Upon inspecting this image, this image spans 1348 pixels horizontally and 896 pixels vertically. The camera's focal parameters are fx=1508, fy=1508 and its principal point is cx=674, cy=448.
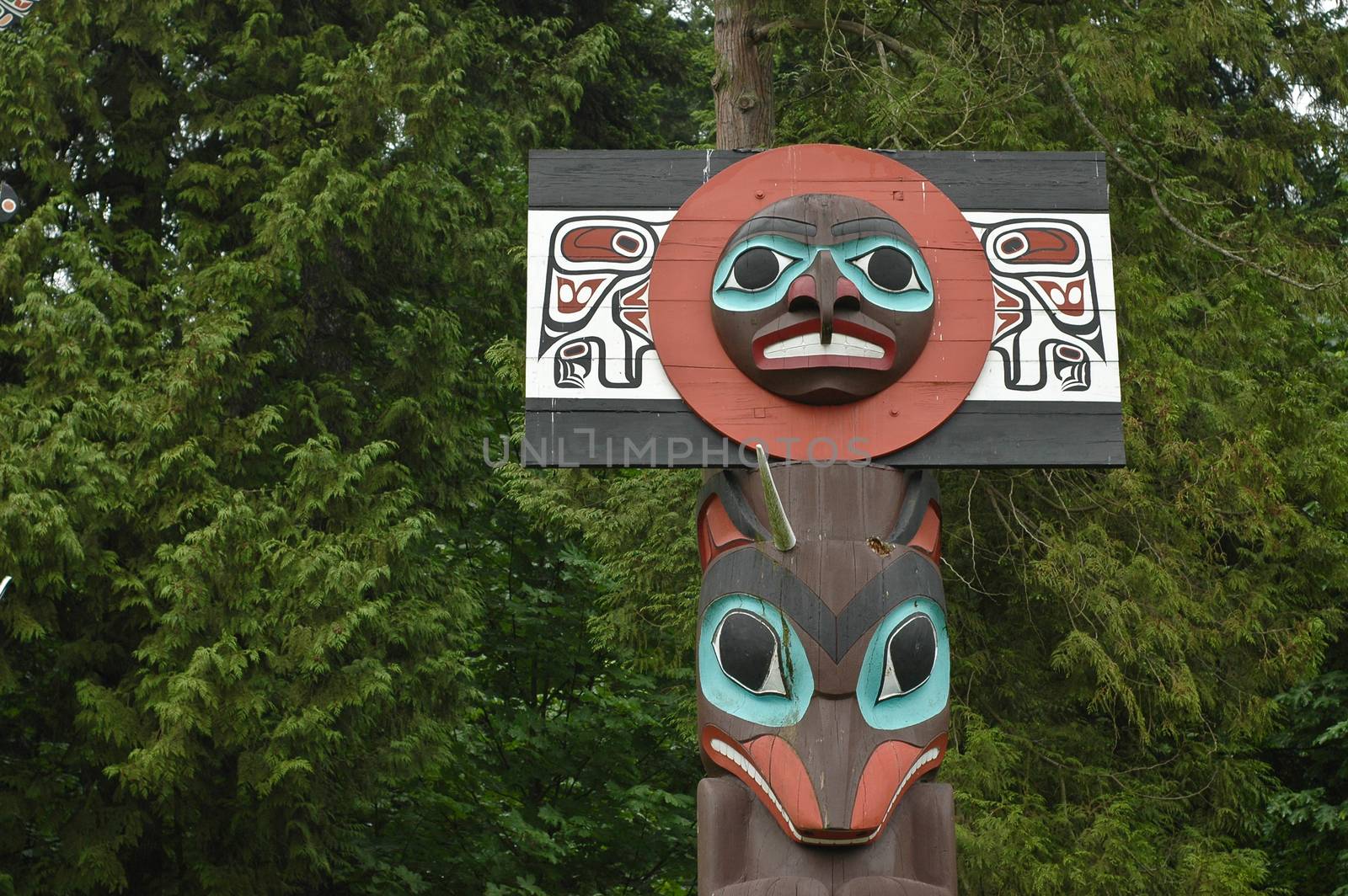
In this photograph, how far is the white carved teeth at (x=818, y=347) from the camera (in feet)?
18.5

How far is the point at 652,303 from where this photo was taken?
19.2ft

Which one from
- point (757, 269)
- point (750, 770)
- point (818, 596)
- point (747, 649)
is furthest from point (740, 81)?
point (750, 770)

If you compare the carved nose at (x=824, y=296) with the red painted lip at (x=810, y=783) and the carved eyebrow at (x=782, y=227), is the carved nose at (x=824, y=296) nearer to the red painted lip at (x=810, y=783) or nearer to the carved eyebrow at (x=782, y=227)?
the carved eyebrow at (x=782, y=227)

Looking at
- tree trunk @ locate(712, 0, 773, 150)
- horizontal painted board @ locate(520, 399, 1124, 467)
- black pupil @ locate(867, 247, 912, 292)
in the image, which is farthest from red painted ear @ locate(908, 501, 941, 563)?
tree trunk @ locate(712, 0, 773, 150)

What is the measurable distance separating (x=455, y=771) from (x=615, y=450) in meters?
7.28

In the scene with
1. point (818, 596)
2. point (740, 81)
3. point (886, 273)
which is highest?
point (740, 81)

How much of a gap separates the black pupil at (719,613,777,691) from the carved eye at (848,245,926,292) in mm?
1392

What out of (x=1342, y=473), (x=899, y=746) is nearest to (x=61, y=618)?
(x=899, y=746)

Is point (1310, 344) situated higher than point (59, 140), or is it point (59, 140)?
point (59, 140)

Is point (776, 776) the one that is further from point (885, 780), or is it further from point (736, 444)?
point (736, 444)

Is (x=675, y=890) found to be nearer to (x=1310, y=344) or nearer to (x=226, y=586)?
(x=226, y=586)

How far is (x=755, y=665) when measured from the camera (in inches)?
214

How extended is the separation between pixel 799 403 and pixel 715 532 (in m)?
0.59

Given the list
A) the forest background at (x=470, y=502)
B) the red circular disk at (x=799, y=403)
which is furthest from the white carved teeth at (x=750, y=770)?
the forest background at (x=470, y=502)
